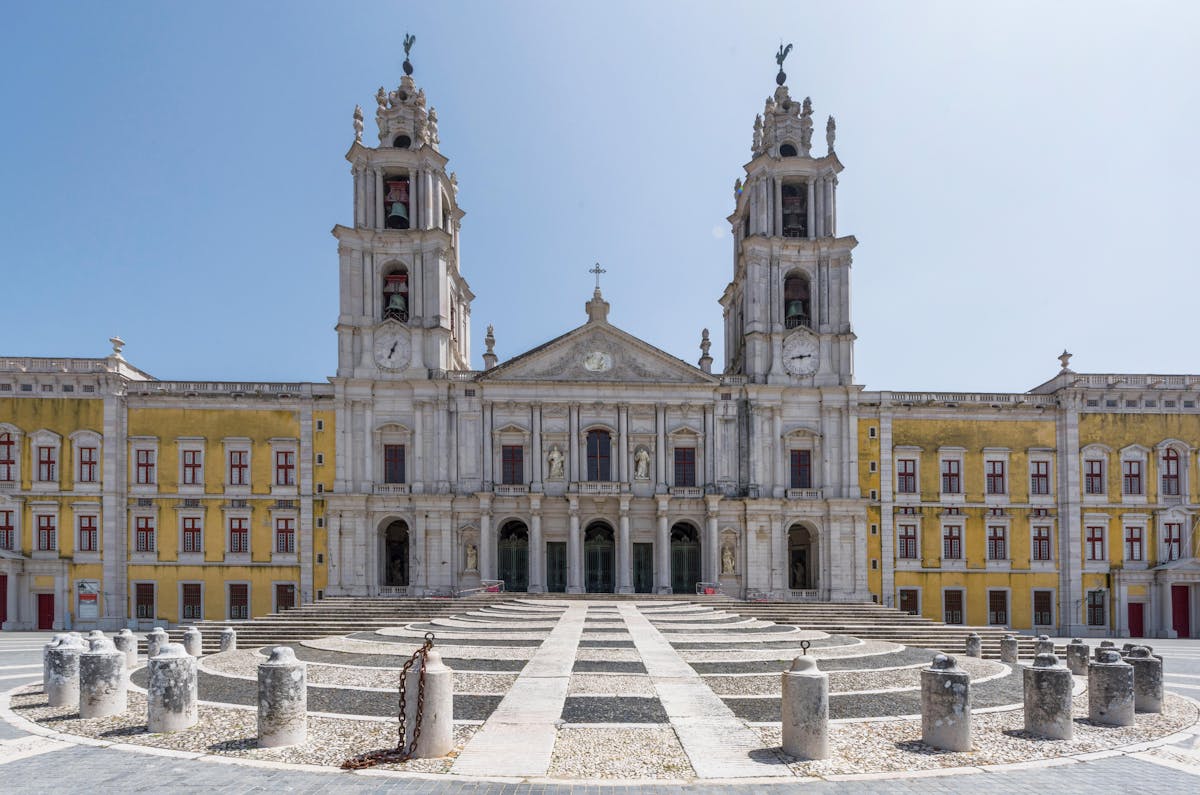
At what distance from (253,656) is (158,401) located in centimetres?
2611

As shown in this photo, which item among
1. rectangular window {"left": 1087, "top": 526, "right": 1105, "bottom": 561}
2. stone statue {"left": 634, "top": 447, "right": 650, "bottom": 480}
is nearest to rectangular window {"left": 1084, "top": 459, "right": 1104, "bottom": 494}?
rectangular window {"left": 1087, "top": 526, "right": 1105, "bottom": 561}

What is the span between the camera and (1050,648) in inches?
844

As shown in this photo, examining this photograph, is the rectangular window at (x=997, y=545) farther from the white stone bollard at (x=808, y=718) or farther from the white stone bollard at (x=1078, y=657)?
the white stone bollard at (x=808, y=718)

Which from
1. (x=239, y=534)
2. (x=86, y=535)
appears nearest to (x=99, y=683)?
(x=239, y=534)

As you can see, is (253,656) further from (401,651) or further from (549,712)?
(549,712)

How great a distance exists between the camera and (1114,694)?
12.4 metres

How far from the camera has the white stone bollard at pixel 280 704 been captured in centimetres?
1073

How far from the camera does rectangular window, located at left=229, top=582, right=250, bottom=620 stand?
133ft

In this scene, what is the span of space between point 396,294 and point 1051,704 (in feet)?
123

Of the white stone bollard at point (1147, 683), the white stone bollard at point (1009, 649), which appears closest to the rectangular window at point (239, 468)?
the white stone bollard at point (1009, 649)

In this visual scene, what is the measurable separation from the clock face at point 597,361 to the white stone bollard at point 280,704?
104ft

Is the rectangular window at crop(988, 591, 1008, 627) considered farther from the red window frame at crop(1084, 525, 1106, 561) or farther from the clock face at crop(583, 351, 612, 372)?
the clock face at crop(583, 351, 612, 372)

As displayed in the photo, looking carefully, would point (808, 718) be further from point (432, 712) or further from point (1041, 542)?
point (1041, 542)

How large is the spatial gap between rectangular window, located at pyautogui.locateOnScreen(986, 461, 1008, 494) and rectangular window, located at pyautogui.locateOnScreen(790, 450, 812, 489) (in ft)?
29.1
